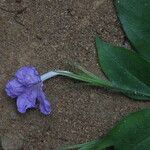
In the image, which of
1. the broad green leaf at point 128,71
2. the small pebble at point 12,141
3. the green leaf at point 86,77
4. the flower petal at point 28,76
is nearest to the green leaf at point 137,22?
the broad green leaf at point 128,71

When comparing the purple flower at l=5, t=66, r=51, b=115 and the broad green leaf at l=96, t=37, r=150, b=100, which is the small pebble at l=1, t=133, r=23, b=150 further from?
the broad green leaf at l=96, t=37, r=150, b=100

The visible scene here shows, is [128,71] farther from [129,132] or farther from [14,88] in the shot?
[14,88]

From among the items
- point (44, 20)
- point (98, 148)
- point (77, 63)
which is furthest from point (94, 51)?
point (98, 148)

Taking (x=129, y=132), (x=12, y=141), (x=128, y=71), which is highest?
(x=128, y=71)

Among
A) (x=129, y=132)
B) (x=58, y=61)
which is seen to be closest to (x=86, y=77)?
(x=58, y=61)

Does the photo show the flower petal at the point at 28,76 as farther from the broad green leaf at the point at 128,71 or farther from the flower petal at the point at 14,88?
the broad green leaf at the point at 128,71

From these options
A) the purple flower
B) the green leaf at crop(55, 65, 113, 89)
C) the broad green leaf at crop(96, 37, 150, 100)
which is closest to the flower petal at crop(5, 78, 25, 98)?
the purple flower
